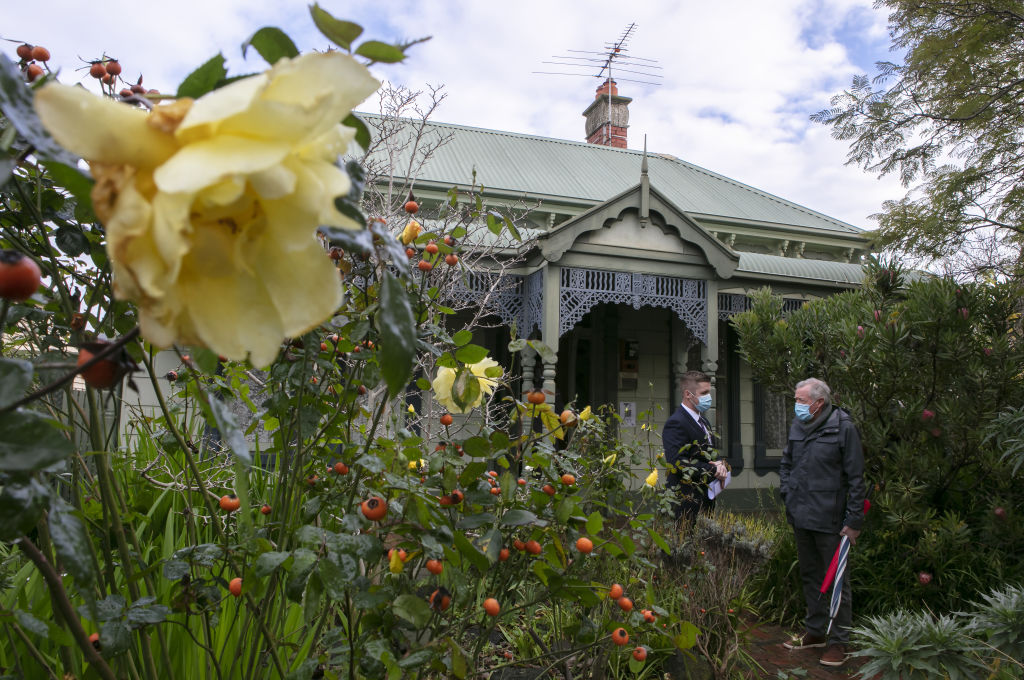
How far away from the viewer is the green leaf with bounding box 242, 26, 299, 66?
665mm

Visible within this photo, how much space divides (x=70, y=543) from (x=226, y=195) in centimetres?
47

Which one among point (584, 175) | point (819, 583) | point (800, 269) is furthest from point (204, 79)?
point (584, 175)

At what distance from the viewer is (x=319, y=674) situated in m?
1.64

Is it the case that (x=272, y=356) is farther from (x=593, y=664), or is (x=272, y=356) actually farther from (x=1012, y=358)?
(x=1012, y=358)

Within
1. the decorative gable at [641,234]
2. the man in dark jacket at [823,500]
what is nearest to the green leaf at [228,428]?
the man in dark jacket at [823,500]

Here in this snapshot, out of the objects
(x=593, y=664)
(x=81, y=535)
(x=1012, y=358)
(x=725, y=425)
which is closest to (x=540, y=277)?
(x=725, y=425)

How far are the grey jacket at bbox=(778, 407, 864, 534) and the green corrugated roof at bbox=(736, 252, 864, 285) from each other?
5.89 metres

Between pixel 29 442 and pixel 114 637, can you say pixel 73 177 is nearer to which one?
pixel 29 442

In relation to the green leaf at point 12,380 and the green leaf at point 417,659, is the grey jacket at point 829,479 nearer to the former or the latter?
the green leaf at point 417,659

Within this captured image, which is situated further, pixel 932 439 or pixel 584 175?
pixel 584 175

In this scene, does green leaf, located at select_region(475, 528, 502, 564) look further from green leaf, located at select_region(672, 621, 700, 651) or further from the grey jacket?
the grey jacket

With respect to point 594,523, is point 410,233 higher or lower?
higher

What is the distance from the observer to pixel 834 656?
4352mm

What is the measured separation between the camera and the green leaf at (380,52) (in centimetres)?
63
